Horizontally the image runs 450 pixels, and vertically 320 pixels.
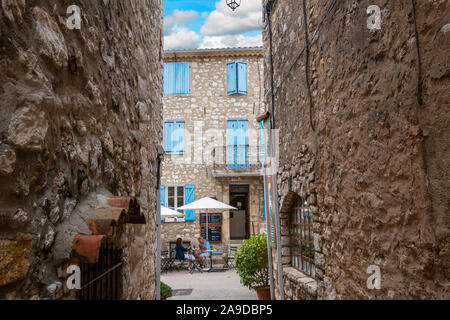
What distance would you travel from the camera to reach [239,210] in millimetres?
16344

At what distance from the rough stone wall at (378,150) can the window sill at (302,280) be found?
0.78ft

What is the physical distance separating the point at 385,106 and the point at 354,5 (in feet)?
3.37

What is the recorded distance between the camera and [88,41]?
200 centimetres

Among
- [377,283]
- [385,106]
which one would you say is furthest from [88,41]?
[377,283]

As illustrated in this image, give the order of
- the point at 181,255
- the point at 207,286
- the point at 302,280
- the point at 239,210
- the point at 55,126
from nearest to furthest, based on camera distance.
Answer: the point at 55,126 → the point at 302,280 → the point at 207,286 → the point at 181,255 → the point at 239,210

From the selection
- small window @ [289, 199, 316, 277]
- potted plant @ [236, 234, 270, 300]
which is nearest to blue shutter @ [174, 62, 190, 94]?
potted plant @ [236, 234, 270, 300]

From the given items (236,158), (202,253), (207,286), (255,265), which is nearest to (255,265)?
(255,265)

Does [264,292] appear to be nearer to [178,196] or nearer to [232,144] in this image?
[178,196]

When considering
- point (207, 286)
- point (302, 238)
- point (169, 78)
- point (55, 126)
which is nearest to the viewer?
point (55, 126)

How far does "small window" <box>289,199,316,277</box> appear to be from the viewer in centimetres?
460

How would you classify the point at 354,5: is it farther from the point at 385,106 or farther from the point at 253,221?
the point at 253,221

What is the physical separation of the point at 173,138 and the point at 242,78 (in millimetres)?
3609

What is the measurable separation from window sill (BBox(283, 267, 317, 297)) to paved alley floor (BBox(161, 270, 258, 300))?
97.1 inches

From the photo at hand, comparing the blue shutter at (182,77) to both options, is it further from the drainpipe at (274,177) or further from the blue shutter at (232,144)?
the drainpipe at (274,177)
